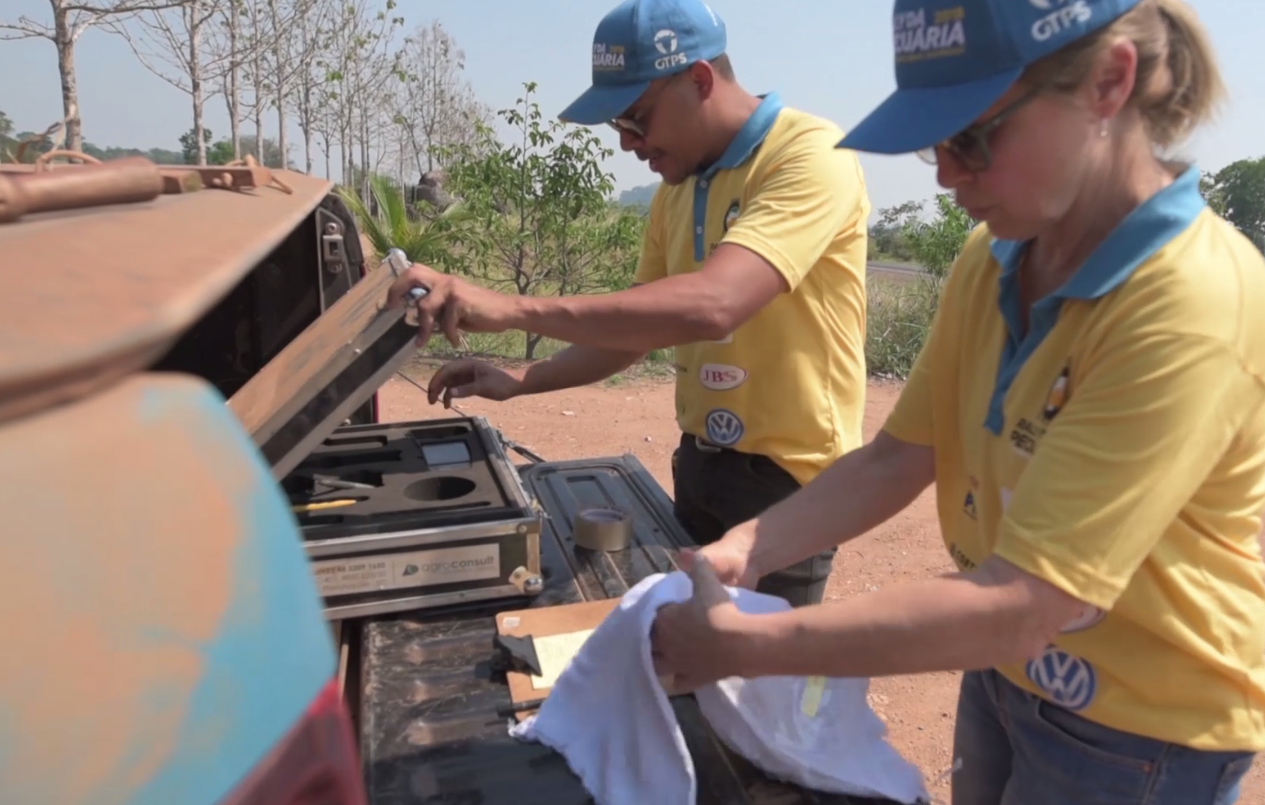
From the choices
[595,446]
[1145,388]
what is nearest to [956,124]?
[1145,388]

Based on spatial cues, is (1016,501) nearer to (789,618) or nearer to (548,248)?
(789,618)

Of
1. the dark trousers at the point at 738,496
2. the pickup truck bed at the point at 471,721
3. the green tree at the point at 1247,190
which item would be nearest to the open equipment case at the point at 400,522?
the pickup truck bed at the point at 471,721

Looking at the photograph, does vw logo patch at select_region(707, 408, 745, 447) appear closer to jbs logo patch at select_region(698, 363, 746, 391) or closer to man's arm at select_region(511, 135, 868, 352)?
jbs logo patch at select_region(698, 363, 746, 391)

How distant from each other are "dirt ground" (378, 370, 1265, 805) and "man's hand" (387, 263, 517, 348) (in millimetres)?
1754

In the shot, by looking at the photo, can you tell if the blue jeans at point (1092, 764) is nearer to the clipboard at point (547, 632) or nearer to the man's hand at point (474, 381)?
the clipboard at point (547, 632)

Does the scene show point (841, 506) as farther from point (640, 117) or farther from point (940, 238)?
point (940, 238)

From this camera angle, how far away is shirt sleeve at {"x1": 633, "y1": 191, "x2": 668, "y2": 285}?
2.79 m

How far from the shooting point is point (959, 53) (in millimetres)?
1187

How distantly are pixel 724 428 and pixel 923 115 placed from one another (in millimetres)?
1285

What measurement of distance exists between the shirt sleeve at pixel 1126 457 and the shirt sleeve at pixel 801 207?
107 centimetres

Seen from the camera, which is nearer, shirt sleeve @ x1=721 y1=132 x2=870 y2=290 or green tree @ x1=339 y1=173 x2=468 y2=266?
shirt sleeve @ x1=721 y1=132 x2=870 y2=290

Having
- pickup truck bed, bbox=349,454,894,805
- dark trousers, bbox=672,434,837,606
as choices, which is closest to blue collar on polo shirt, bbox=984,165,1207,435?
pickup truck bed, bbox=349,454,894,805

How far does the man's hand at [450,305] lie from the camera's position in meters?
1.96

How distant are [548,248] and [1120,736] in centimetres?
904
